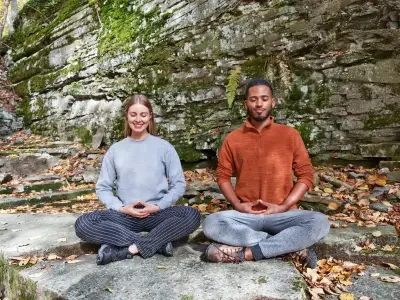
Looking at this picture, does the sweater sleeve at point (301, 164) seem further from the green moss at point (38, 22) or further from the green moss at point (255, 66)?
the green moss at point (38, 22)

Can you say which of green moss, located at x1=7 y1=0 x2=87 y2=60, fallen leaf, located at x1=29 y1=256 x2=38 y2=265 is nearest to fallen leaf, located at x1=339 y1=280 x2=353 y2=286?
fallen leaf, located at x1=29 y1=256 x2=38 y2=265

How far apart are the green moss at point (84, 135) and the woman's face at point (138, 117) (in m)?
5.74

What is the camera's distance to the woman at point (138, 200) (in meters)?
3.01

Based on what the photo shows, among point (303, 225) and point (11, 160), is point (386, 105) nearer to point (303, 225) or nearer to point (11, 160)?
point (303, 225)

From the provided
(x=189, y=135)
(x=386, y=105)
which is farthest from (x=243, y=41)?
(x=386, y=105)

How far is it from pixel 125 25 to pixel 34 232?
602cm

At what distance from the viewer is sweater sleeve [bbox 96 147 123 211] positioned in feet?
10.5

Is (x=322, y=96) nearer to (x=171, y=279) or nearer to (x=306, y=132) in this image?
(x=306, y=132)

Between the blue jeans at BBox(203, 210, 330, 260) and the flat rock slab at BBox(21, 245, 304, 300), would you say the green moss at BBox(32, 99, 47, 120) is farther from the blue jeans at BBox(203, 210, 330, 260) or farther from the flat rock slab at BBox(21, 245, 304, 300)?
the blue jeans at BBox(203, 210, 330, 260)

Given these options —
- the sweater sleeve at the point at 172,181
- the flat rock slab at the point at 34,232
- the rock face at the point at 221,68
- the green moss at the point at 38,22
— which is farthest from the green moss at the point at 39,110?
the sweater sleeve at the point at 172,181

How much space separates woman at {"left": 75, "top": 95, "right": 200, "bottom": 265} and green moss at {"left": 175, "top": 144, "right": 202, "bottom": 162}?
3.27 metres

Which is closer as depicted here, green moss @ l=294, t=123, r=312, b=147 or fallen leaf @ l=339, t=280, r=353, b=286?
fallen leaf @ l=339, t=280, r=353, b=286

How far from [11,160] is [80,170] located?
1.41 m

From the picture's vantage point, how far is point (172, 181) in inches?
132
